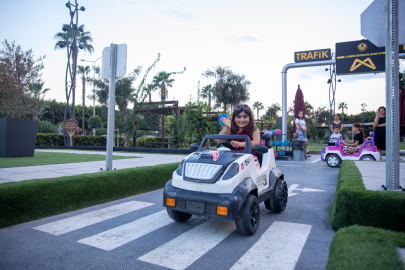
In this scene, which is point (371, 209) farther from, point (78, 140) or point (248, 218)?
point (78, 140)

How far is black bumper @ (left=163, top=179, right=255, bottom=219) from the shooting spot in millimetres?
3096

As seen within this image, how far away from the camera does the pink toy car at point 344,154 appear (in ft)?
30.4

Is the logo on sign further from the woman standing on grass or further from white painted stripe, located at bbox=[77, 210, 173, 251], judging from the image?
white painted stripe, located at bbox=[77, 210, 173, 251]

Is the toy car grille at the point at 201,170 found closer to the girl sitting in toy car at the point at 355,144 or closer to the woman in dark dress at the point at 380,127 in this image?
the woman in dark dress at the point at 380,127

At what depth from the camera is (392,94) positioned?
376cm

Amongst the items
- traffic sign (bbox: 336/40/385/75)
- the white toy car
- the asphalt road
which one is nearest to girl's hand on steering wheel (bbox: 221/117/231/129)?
the white toy car

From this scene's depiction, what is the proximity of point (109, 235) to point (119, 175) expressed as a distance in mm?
2158

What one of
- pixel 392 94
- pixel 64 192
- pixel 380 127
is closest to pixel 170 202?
pixel 64 192

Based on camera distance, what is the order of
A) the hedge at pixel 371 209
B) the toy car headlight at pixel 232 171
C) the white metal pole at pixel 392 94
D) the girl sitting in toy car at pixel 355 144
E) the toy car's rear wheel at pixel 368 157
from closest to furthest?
the hedge at pixel 371 209 → the toy car headlight at pixel 232 171 → the white metal pole at pixel 392 94 → the toy car's rear wheel at pixel 368 157 → the girl sitting in toy car at pixel 355 144

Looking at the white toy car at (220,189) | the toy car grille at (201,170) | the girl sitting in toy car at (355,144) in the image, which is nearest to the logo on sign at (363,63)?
the girl sitting in toy car at (355,144)

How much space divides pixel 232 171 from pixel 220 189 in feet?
0.85

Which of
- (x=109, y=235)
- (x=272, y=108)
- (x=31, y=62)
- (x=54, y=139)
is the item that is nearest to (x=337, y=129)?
(x=109, y=235)

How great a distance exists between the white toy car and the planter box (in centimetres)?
942

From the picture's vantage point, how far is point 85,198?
4699mm
